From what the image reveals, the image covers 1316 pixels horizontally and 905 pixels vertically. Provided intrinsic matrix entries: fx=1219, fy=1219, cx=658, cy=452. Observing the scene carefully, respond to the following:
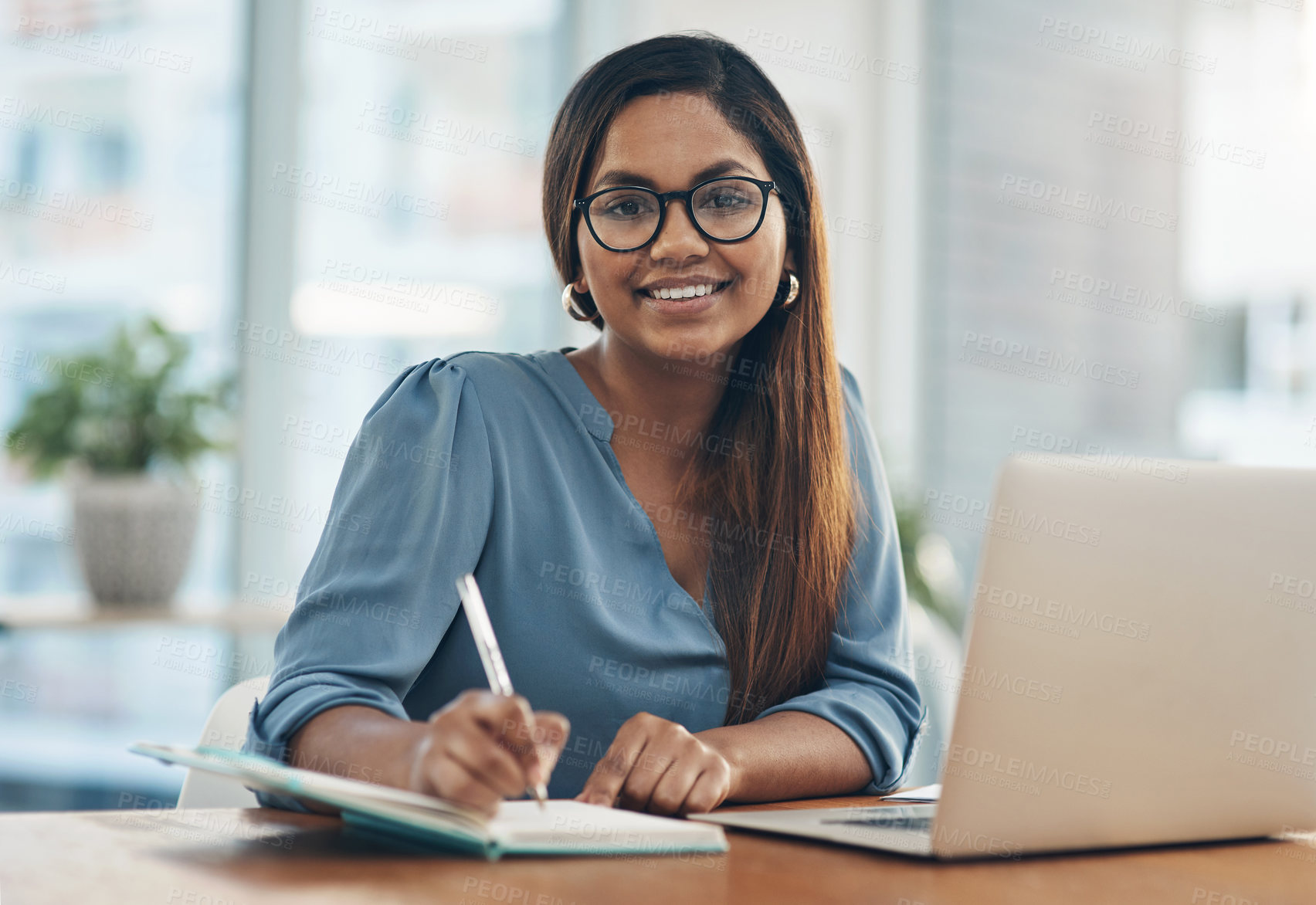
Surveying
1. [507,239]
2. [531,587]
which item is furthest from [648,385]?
[507,239]

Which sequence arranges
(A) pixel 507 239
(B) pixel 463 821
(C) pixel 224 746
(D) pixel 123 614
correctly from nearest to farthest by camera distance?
(B) pixel 463 821
(C) pixel 224 746
(D) pixel 123 614
(A) pixel 507 239

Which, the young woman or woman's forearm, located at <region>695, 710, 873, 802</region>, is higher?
the young woman

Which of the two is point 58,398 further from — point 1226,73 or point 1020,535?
point 1226,73

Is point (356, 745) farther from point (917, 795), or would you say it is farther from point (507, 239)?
point (507, 239)

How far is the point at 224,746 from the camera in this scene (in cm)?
131

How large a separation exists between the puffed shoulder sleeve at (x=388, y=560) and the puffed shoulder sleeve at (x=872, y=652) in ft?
1.32

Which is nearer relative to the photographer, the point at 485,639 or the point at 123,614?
the point at 485,639

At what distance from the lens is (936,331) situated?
4559 mm

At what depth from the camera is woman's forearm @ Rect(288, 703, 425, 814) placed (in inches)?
37.7

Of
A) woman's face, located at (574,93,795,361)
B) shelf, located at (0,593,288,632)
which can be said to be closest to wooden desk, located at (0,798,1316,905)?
woman's face, located at (574,93,795,361)

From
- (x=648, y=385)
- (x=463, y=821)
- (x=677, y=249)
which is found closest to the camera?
(x=463, y=821)

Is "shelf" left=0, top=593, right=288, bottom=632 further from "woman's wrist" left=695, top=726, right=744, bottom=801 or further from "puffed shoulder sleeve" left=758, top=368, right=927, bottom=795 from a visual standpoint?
"woman's wrist" left=695, top=726, right=744, bottom=801

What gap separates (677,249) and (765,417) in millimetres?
306

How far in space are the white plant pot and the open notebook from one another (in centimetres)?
189
